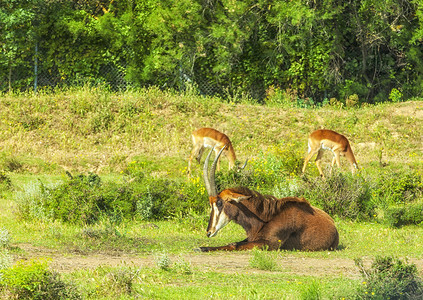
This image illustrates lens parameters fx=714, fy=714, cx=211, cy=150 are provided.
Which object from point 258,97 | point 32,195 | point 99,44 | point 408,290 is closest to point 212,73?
point 258,97

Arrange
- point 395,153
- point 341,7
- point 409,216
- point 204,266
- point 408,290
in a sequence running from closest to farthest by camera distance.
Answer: point 408,290 → point 204,266 → point 409,216 → point 395,153 → point 341,7

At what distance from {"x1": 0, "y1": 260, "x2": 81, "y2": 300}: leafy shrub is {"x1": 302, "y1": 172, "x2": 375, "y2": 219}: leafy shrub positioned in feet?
29.1

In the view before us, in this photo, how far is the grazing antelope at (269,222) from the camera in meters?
10.8

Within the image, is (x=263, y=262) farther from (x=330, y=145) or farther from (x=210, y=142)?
(x=330, y=145)

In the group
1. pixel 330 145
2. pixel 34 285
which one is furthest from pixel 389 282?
pixel 330 145

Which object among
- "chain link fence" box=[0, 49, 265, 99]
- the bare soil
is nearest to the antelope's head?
the bare soil

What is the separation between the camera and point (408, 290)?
761 centimetres

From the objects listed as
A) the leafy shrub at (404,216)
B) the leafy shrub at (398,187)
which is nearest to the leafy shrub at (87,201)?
the leafy shrub at (404,216)

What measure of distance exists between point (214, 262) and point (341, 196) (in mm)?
6159

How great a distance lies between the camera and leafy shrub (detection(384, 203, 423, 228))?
14172mm

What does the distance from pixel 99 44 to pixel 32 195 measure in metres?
16.0

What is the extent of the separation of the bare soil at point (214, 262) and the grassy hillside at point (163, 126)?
1268cm

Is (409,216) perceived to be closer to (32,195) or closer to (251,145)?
(32,195)

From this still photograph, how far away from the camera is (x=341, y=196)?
15.3m
